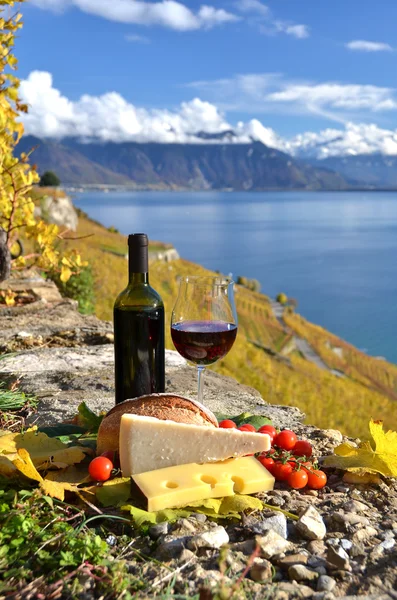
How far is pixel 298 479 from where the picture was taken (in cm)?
183

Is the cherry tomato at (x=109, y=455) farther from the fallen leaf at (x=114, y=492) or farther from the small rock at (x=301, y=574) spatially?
the small rock at (x=301, y=574)

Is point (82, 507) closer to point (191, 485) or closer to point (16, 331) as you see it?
point (191, 485)

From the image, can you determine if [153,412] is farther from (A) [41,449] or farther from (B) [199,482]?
(A) [41,449]

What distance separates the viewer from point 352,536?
1570mm

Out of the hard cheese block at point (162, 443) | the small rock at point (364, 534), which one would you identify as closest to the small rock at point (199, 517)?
the hard cheese block at point (162, 443)

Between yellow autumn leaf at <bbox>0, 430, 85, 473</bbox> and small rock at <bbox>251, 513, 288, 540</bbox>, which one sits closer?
small rock at <bbox>251, 513, 288, 540</bbox>

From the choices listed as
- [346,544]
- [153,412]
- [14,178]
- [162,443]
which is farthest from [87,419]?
[14,178]

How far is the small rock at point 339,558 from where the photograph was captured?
1.44 metres

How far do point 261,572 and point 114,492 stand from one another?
0.52 meters

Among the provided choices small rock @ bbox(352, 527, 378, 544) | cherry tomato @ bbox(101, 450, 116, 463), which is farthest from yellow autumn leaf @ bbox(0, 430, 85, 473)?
small rock @ bbox(352, 527, 378, 544)

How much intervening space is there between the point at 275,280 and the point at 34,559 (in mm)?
57275

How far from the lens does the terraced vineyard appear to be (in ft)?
29.5

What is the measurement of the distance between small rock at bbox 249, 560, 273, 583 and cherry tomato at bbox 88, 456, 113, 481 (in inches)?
21.7

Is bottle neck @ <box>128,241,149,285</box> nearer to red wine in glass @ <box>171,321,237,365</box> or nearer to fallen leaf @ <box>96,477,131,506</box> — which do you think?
red wine in glass @ <box>171,321,237,365</box>
